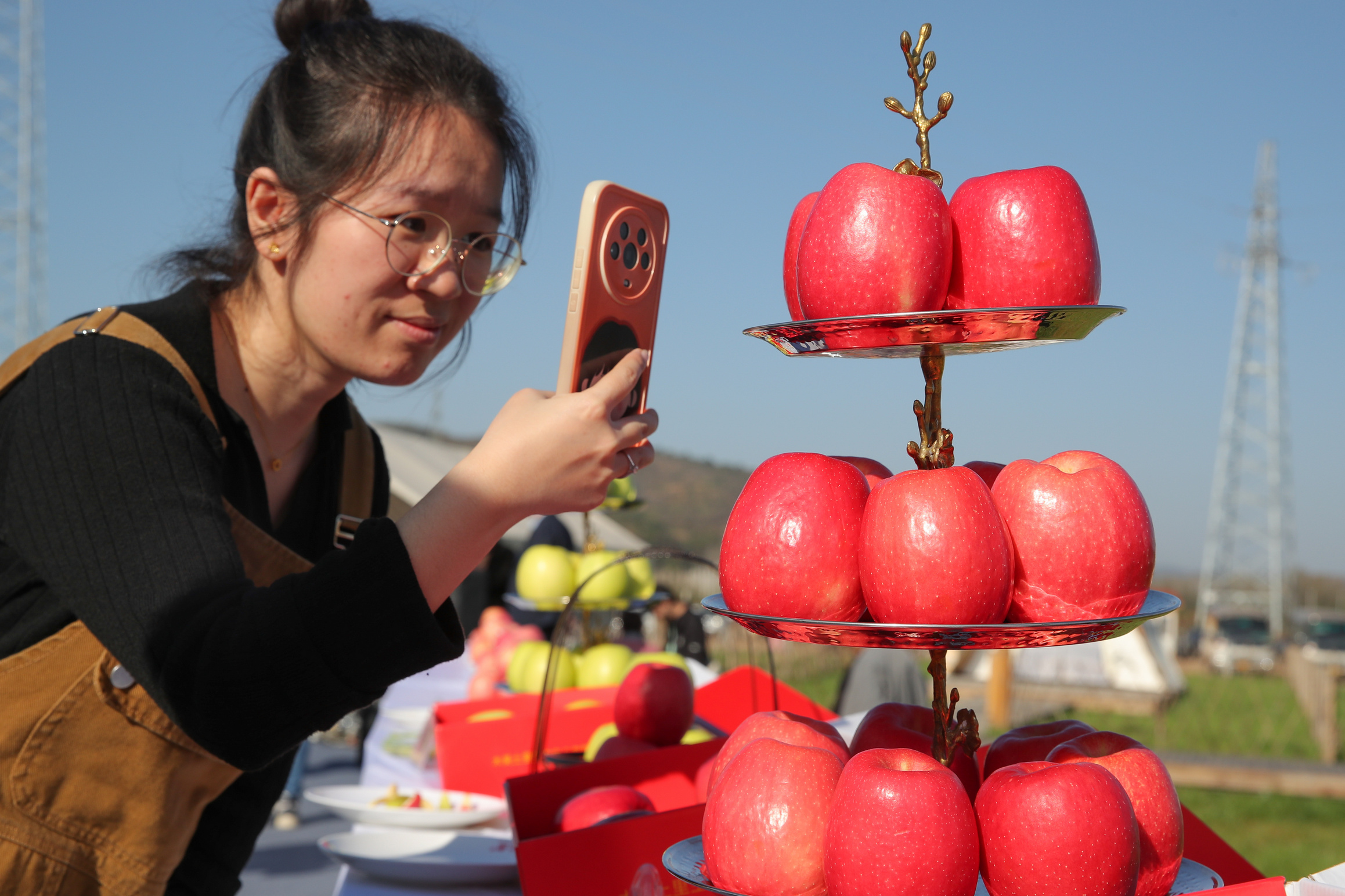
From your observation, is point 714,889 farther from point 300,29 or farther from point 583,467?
point 300,29

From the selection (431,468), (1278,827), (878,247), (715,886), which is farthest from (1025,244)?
(431,468)

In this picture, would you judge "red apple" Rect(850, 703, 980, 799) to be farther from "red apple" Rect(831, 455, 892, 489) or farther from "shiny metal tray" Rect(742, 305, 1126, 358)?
"shiny metal tray" Rect(742, 305, 1126, 358)

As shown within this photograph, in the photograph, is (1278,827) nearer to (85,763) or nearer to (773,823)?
(773,823)

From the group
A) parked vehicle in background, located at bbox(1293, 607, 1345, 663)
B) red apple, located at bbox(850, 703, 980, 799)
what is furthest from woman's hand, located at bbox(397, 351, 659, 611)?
parked vehicle in background, located at bbox(1293, 607, 1345, 663)

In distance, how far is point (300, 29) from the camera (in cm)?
184

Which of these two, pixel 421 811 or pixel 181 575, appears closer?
pixel 181 575

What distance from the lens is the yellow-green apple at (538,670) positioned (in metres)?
3.21

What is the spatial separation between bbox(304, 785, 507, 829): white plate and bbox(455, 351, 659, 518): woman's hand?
1.26 m

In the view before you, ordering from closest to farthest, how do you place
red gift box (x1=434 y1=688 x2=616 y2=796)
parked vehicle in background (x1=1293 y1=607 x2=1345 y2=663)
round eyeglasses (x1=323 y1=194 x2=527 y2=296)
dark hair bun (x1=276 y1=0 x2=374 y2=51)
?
round eyeglasses (x1=323 y1=194 x2=527 y2=296)
dark hair bun (x1=276 y1=0 x2=374 y2=51)
red gift box (x1=434 y1=688 x2=616 y2=796)
parked vehicle in background (x1=1293 y1=607 x2=1345 y2=663)

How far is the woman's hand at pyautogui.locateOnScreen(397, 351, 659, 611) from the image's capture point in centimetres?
118

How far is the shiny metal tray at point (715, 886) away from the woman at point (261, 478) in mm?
365

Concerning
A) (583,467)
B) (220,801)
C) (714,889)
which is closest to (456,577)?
(583,467)

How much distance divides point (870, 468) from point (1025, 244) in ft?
1.03

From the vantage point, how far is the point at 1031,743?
106 cm
